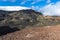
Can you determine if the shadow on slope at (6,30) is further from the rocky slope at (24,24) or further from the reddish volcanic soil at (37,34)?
the reddish volcanic soil at (37,34)

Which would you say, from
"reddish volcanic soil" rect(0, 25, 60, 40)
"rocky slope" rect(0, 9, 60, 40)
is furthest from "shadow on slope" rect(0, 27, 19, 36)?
"reddish volcanic soil" rect(0, 25, 60, 40)

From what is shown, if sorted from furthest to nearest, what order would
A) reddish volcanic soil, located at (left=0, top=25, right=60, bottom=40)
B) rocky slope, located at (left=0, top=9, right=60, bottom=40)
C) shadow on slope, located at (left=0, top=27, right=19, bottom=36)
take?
1. shadow on slope, located at (left=0, top=27, right=19, bottom=36)
2. rocky slope, located at (left=0, top=9, right=60, bottom=40)
3. reddish volcanic soil, located at (left=0, top=25, right=60, bottom=40)

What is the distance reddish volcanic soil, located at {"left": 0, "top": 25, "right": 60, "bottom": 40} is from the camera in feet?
44.8

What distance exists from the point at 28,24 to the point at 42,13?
2156mm

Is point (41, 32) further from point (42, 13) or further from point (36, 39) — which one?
point (42, 13)

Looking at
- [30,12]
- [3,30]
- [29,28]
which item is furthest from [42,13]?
[3,30]

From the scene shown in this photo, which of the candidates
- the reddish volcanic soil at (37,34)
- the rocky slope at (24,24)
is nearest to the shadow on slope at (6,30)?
the rocky slope at (24,24)

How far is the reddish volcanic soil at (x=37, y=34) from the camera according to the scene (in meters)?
13.7

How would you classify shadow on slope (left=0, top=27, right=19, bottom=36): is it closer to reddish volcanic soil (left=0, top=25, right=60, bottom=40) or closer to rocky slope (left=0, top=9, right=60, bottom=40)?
rocky slope (left=0, top=9, right=60, bottom=40)

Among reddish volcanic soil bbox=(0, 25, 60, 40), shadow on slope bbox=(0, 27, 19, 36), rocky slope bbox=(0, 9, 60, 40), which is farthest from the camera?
shadow on slope bbox=(0, 27, 19, 36)

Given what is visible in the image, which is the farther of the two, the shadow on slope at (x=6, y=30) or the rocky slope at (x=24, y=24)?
the shadow on slope at (x=6, y=30)

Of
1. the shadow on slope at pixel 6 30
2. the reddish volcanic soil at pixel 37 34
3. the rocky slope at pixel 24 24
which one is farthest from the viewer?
the shadow on slope at pixel 6 30

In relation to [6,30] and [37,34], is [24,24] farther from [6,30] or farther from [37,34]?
[37,34]

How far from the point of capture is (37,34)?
559 inches
